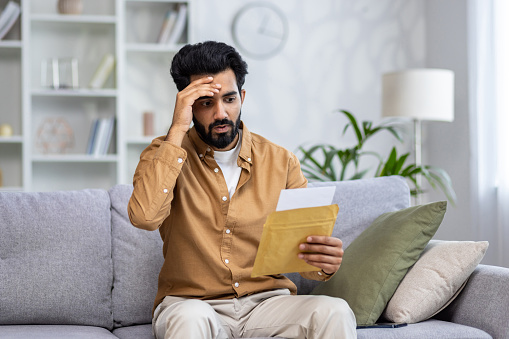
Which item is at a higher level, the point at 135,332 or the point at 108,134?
the point at 108,134

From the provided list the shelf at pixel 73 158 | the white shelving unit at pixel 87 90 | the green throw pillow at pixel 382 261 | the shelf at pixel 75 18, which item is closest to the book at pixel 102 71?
the white shelving unit at pixel 87 90

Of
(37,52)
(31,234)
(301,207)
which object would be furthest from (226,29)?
(301,207)

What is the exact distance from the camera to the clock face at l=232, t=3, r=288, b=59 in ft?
13.2

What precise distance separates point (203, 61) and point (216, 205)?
0.41m

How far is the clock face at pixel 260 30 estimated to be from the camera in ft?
13.2

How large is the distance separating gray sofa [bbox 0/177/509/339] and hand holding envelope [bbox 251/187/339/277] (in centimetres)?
39

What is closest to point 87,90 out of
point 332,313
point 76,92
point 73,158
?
point 76,92

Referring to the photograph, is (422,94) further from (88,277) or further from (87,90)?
(88,277)

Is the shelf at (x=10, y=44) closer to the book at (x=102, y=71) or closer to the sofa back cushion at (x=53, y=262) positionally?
the book at (x=102, y=71)

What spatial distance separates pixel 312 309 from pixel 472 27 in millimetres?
2708

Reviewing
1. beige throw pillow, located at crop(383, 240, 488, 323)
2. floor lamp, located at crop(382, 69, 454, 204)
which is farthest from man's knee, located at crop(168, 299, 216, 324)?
floor lamp, located at crop(382, 69, 454, 204)

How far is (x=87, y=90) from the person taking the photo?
11.9 ft

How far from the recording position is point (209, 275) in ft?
5.49

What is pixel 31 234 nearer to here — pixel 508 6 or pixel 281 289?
pixel 281 289
